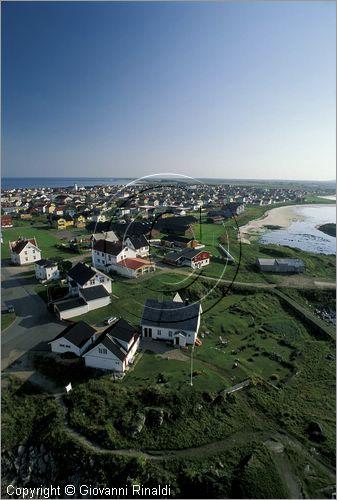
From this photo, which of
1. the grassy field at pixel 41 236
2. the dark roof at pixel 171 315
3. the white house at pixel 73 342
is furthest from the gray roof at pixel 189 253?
the white house at pixel 73 342

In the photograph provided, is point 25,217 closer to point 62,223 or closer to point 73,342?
point 62,223

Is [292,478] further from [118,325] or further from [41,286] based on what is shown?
[41,286]

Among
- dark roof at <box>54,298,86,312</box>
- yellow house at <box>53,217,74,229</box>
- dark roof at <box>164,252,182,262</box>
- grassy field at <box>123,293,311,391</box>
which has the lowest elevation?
A: grassy field at <box>123,293,311,391</box>

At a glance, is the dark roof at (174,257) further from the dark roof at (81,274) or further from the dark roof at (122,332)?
the dark roof at (122,332)

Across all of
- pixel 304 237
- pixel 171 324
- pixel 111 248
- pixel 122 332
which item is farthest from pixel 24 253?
pixel 304 237

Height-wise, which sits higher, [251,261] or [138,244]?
[138,244]

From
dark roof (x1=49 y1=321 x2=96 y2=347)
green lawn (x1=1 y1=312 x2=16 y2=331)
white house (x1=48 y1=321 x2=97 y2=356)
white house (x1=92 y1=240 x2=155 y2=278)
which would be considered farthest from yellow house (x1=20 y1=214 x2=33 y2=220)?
white house (x1=48 y1=321 x2=97 y2=356)

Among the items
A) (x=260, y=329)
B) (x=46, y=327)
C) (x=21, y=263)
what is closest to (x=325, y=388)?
(x=260, y=329)

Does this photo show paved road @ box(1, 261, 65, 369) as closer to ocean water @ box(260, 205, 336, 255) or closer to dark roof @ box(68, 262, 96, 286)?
dark roof @ box(68, 262, 96, 286)
